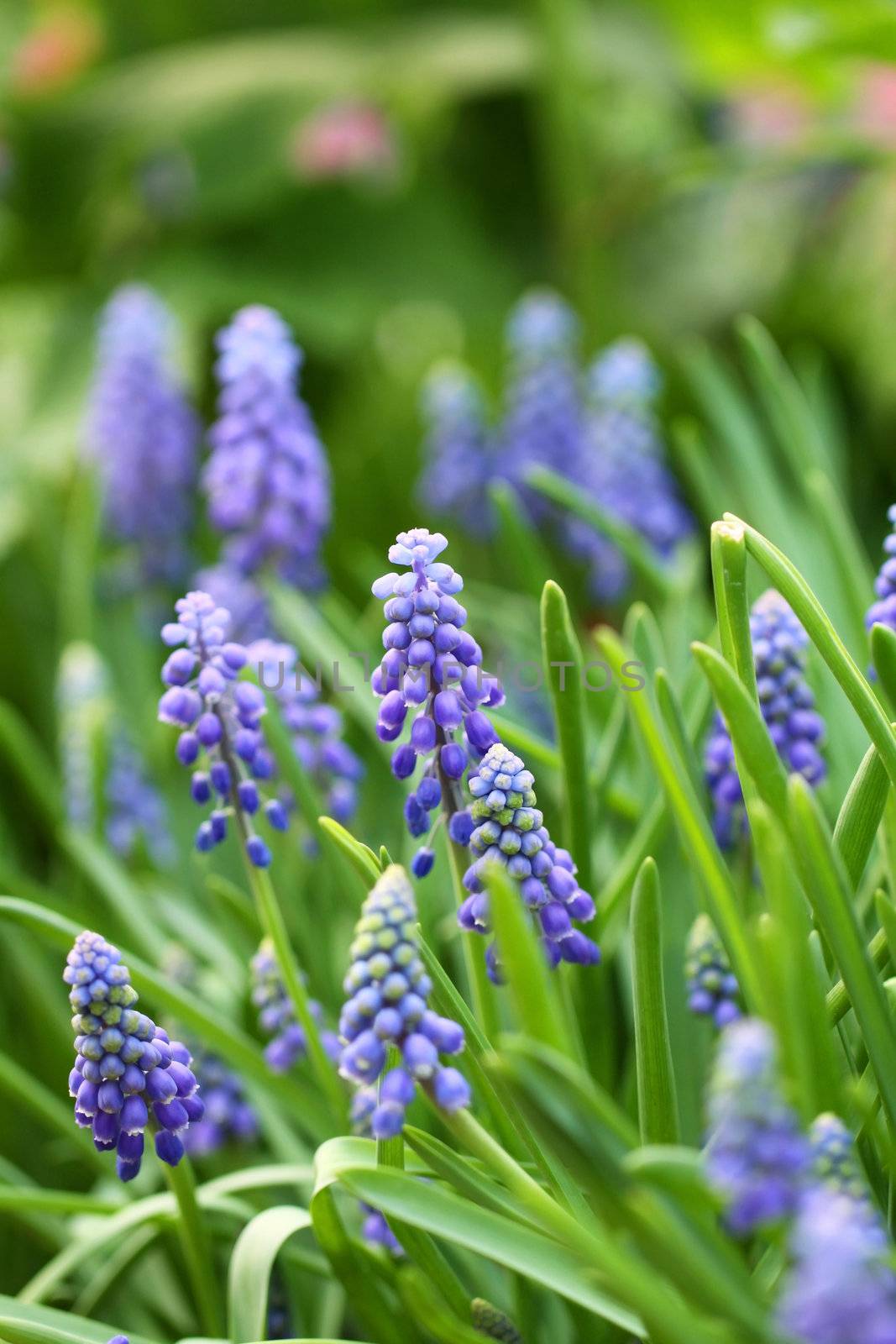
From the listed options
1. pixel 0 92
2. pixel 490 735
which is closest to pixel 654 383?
pixel 490 735

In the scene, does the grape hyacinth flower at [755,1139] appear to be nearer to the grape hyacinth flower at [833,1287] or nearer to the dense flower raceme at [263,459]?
the grape hyacinth flower at [833,1287]

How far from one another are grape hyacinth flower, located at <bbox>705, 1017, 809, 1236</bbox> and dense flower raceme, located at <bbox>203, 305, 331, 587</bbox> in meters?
1.84

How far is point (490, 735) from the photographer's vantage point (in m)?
1.50

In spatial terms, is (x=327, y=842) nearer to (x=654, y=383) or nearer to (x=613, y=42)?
(x=654, y=383)

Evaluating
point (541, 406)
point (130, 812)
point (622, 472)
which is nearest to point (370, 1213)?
point (130, 812)

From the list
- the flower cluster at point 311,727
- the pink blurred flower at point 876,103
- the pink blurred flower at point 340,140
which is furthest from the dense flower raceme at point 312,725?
the pink blurred flower at point 876,103

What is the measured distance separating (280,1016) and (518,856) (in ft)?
2.16

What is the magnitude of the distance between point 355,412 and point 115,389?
57.1 inches

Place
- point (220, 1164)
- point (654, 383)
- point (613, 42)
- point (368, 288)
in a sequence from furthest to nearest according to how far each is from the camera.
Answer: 1. point (613, 42)
2. point (368, 288)
3. point (654, 383)
4. point (220, 1164)

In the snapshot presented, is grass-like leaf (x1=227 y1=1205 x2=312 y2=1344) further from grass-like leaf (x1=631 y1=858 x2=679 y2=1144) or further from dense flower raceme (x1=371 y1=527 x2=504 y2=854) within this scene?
dense flower raceme (x1=371 y1=527 x2=504 y2=854)

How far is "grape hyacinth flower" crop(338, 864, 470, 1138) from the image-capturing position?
1.21 meters

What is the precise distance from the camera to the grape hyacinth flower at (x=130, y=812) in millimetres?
2848

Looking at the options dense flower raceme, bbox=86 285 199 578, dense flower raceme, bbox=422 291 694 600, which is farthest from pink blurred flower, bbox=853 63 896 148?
dense flower raceme, bbox=86 285 199 578

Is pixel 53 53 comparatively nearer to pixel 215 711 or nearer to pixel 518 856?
pixel 215 711
